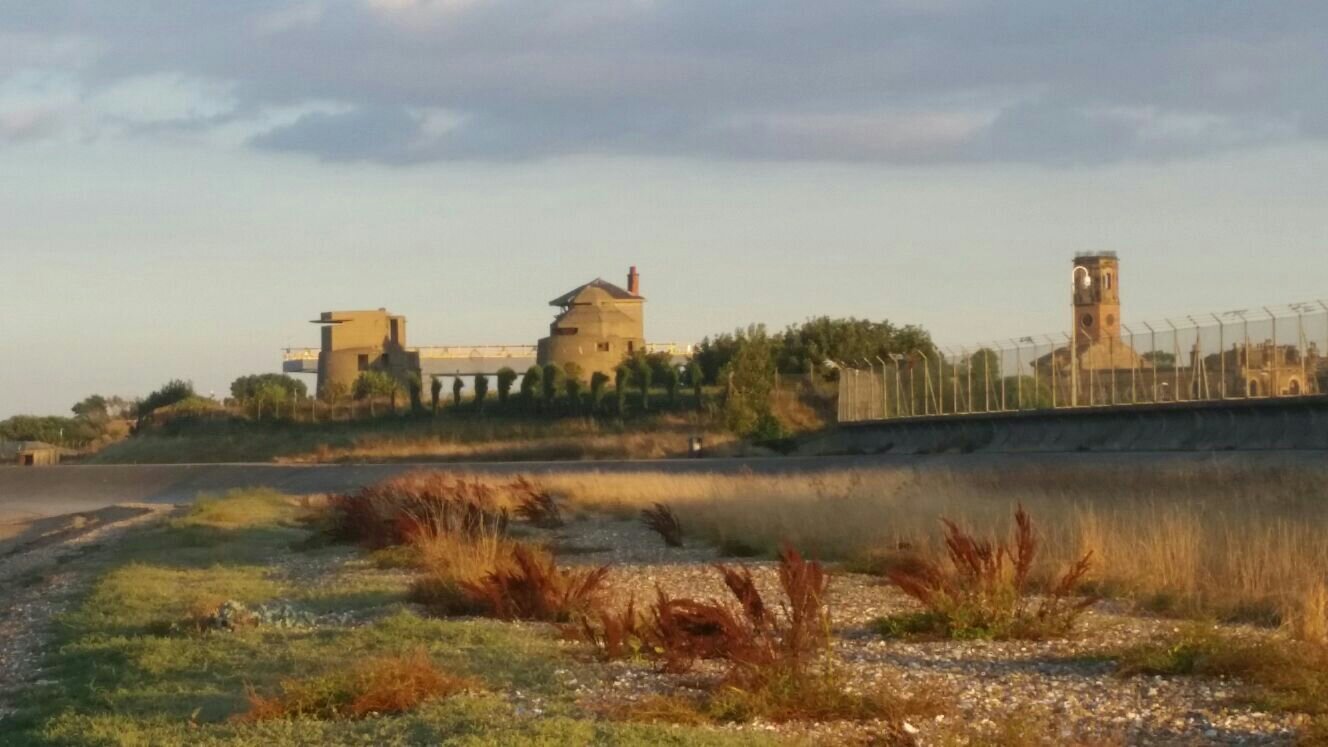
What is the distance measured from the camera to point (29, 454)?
3305 inches

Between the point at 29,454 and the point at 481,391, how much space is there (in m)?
22.3

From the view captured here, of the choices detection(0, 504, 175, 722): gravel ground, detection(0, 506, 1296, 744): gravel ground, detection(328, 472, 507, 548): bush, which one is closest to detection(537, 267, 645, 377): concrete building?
detection(0, 504, 175, 722): gravel ground

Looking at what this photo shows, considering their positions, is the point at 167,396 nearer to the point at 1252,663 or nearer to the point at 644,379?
the point at 644,379

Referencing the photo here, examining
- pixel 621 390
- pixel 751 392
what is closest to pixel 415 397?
pixel 621 390

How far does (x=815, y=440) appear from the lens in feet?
207

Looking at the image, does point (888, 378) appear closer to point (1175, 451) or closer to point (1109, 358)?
point (1109, 358)

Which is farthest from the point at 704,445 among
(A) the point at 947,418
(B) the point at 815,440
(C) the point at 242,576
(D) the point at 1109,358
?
(C) the point at 242,576

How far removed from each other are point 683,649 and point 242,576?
10714 mm

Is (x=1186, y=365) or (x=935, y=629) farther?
(x=1186, y=365)

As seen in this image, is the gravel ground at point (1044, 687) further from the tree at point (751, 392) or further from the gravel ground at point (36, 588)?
the tree at point (751, 392)

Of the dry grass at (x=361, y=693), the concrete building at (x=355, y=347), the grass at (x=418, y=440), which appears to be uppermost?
the concrete building at (x=355, y=347)

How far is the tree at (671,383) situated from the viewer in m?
79.8

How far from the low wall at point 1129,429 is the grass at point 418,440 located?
17.6m

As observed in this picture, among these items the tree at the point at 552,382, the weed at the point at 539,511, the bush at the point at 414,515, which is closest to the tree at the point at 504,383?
the tree at the point at 552,382
